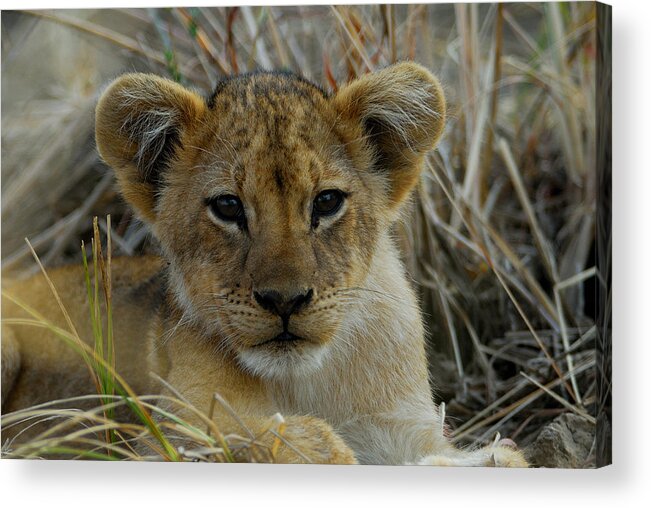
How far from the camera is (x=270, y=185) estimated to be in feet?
13.5

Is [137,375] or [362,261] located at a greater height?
[362,261]

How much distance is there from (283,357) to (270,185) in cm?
59

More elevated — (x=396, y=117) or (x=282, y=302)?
(x=396, y=117)

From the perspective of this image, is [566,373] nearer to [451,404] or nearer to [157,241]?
[451,404]

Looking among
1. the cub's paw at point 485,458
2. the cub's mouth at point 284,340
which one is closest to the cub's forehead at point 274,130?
the cub's mouth at point 284,340

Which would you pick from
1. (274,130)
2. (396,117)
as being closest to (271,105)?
(274,130)

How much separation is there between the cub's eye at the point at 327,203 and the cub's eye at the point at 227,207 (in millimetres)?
259

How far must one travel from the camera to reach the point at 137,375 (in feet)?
14.9

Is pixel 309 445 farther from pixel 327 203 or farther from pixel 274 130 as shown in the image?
pixel 274 130

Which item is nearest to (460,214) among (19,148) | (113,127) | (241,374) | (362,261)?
(362,261)

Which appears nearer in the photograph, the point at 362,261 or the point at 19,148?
the point at 362,261

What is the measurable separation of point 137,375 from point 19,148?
42.0 inches

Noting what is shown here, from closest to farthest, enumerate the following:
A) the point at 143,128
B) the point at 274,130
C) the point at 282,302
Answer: the point at 282,302 < the point at 274,130 < the point at 143,128

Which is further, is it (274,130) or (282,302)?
(274,130)
